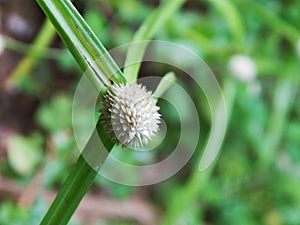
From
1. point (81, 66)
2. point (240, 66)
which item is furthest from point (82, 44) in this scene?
point (240, 66)

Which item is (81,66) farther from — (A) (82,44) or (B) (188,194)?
(B) (188,194)

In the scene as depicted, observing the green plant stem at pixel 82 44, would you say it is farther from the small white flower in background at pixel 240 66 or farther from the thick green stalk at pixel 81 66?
the small white flower in background at pixel 240 66

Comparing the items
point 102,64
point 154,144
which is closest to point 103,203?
point 154,144

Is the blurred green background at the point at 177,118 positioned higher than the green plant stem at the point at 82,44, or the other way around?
the blurred green background at the point at 177,118

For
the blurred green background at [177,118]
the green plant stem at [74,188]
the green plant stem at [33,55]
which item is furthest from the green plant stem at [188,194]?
the green plant stem at [74,188]

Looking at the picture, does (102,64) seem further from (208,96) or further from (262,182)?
(262,182)
